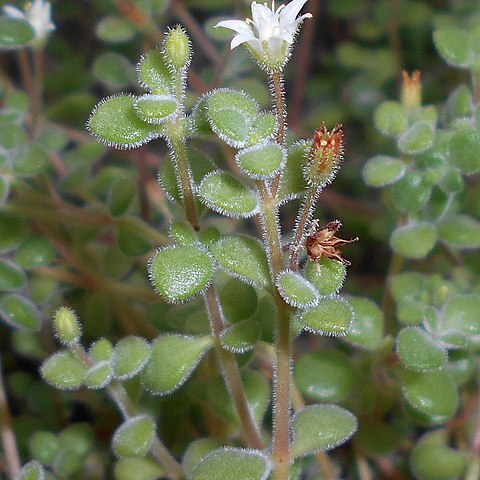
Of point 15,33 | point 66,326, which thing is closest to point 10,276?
point 66,326

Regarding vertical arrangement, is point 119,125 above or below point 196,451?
above

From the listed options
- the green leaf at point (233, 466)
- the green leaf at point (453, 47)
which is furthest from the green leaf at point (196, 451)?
the green leaf at point (453, 47)

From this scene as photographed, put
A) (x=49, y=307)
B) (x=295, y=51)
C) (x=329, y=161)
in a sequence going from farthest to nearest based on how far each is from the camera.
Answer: (x=295, y=51)
(x=49, y=307)
(x=329, y=161)

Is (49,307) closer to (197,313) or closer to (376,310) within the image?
(197,313)

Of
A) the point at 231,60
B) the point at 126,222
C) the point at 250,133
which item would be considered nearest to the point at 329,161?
the point at 250,133

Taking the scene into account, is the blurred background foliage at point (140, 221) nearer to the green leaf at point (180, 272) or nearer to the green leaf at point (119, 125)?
the green leaf at point (180, 272)

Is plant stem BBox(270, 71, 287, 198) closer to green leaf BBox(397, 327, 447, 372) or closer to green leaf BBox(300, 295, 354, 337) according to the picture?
green leaf BBox(300, 295, 354, 337)

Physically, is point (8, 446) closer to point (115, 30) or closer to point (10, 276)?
point (10, 276)
